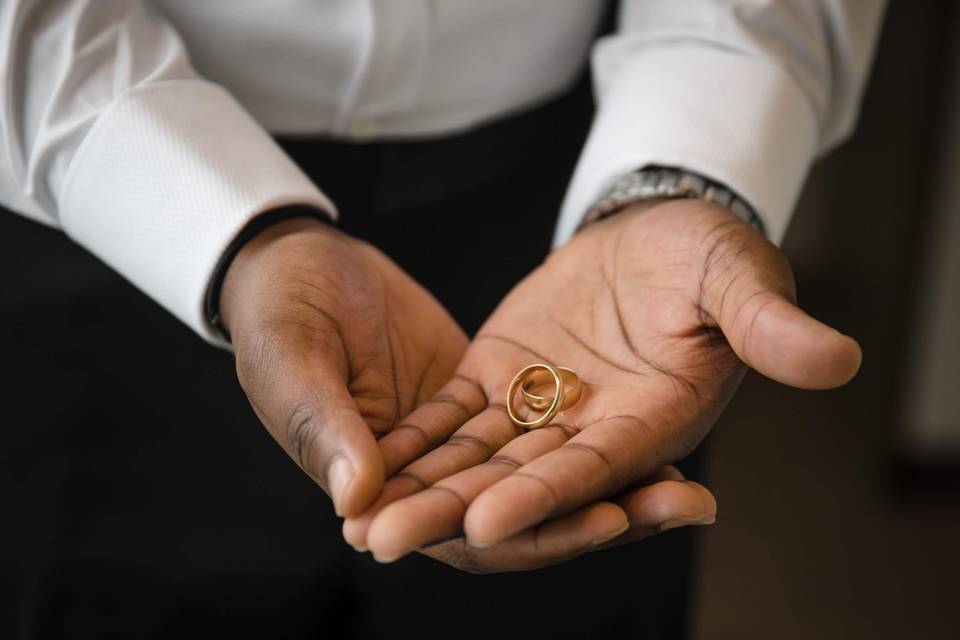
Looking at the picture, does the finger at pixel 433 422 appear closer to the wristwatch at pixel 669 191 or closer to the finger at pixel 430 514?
the finger at pixel 430 514

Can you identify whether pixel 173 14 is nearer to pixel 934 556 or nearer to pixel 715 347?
pixel 715 347

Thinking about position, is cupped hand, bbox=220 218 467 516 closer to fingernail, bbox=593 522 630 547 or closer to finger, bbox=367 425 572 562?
finger, bbox=367 425 572 562

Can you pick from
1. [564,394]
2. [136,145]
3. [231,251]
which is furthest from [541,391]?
[136,145]

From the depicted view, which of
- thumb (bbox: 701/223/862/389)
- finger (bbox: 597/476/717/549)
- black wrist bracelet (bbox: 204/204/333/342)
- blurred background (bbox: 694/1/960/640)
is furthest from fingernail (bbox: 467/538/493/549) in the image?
blurred background (bbox: 694/1/960/640)

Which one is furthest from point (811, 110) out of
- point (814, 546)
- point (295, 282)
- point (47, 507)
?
point (814, 546)

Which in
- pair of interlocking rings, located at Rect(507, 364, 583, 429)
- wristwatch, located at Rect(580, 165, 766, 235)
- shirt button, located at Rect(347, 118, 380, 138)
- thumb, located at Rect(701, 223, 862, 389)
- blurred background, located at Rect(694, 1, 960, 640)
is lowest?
blurred background, located at Rect(694, 1, 960, 640)

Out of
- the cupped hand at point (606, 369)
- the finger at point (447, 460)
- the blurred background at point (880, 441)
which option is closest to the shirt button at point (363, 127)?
the cupped hand at point (606, 369)
